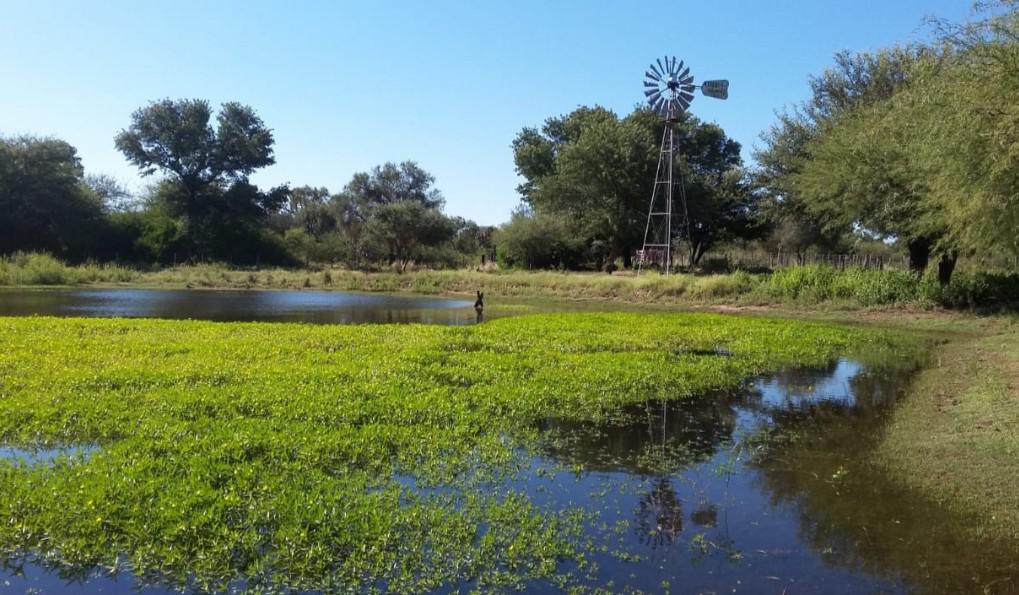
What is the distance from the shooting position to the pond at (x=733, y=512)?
6.43 m

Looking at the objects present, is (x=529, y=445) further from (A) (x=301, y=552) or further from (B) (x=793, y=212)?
(B) (x=793, y=212)

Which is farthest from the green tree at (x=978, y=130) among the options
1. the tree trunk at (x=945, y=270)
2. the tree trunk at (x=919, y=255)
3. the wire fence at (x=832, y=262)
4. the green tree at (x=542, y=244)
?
the green tree at (x=542, y=244)

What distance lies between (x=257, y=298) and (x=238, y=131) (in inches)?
1408

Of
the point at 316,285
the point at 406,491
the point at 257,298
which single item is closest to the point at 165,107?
the point at 316,285

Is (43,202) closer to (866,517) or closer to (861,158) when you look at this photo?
(861,158)

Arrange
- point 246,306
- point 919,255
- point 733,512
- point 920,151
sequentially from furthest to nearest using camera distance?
point 246,306
point 919,255
point 920,151
point 733,512

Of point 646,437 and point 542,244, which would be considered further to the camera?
point 542,244

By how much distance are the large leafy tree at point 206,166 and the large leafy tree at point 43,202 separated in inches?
266

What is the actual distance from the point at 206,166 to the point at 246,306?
41121mm

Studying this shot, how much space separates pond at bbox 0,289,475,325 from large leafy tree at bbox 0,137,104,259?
2060cm

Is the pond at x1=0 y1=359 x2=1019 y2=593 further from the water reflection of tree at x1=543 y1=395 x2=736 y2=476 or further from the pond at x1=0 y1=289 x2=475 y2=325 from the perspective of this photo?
the pond at x1=0 y1=289 x2=475 y2=325

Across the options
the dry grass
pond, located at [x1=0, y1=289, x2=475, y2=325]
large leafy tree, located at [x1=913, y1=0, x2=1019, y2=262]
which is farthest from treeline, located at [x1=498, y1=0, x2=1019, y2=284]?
pond, located at [x1=0, y1=289, x2=475, y2=325]

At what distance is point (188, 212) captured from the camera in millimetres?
70562

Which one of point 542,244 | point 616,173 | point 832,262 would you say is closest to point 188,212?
point 542,244
